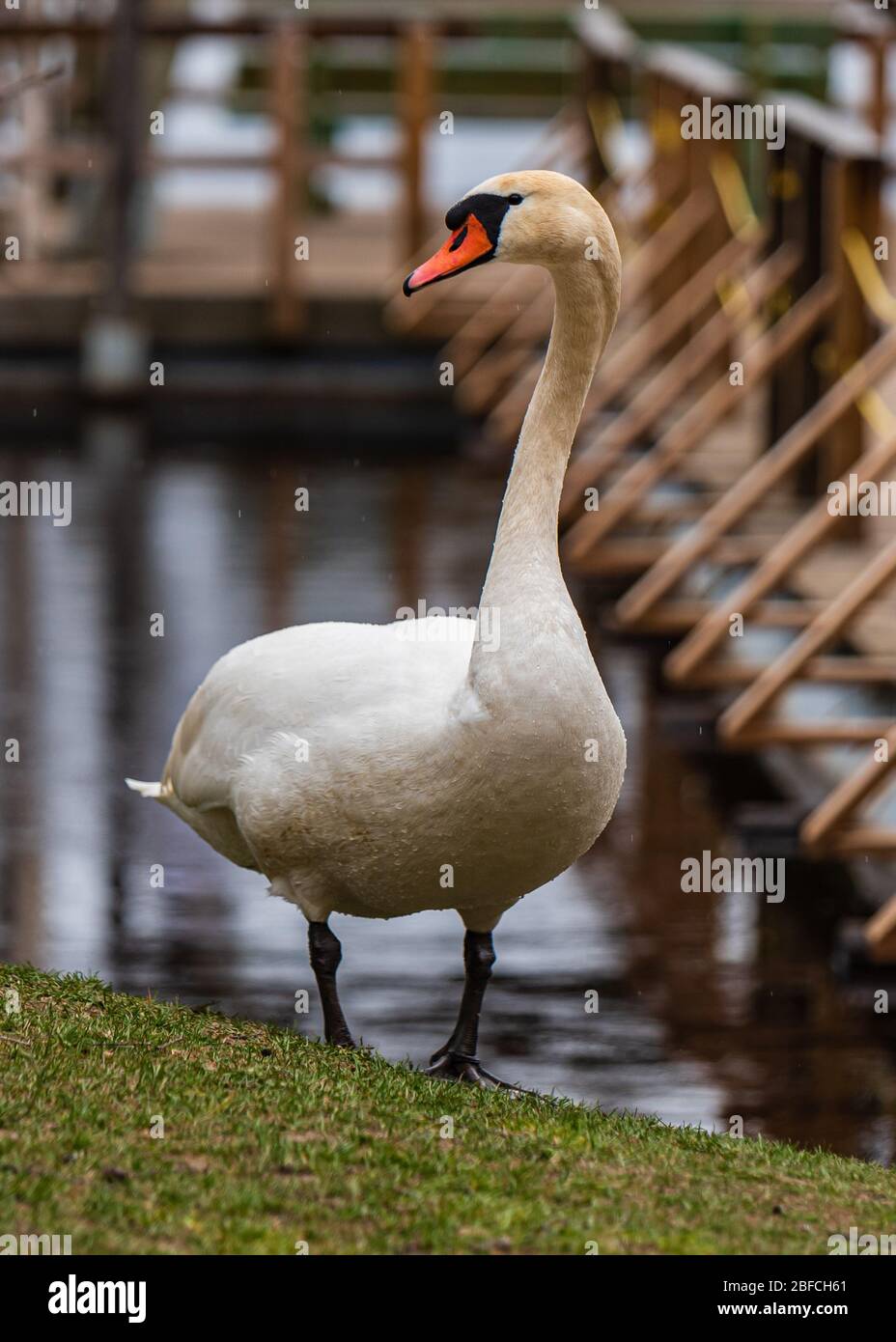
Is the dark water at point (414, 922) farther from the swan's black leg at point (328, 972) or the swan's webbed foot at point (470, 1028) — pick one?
the swan's black leg at point (328, 972)

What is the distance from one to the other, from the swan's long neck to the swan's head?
3.4 inches

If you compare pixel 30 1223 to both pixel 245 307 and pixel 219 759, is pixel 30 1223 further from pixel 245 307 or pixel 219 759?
pixel 245 307

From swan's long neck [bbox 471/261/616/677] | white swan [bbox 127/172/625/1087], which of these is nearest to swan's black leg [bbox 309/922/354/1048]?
white swan [bbox 127/172/625/1087]

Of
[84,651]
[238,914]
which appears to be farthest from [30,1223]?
Answer: [84,651]

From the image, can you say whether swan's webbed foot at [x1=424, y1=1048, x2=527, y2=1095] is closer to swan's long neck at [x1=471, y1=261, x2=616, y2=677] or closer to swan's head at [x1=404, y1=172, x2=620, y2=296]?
swan's long neck at [x1=471, y1=261, x2=616, y2=677]

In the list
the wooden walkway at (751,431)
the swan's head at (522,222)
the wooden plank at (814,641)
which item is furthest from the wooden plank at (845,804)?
the swan's head at (522,222)

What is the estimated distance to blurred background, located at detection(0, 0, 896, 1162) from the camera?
7719mm

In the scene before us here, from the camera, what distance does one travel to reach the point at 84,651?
12086 mm

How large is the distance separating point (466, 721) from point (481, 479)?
12.3 metres

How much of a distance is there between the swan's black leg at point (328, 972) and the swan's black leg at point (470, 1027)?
0.27m

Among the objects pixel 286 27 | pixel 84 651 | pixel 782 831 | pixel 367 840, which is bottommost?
pixel 367 840

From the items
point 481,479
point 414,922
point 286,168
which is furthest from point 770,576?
point 286,168
